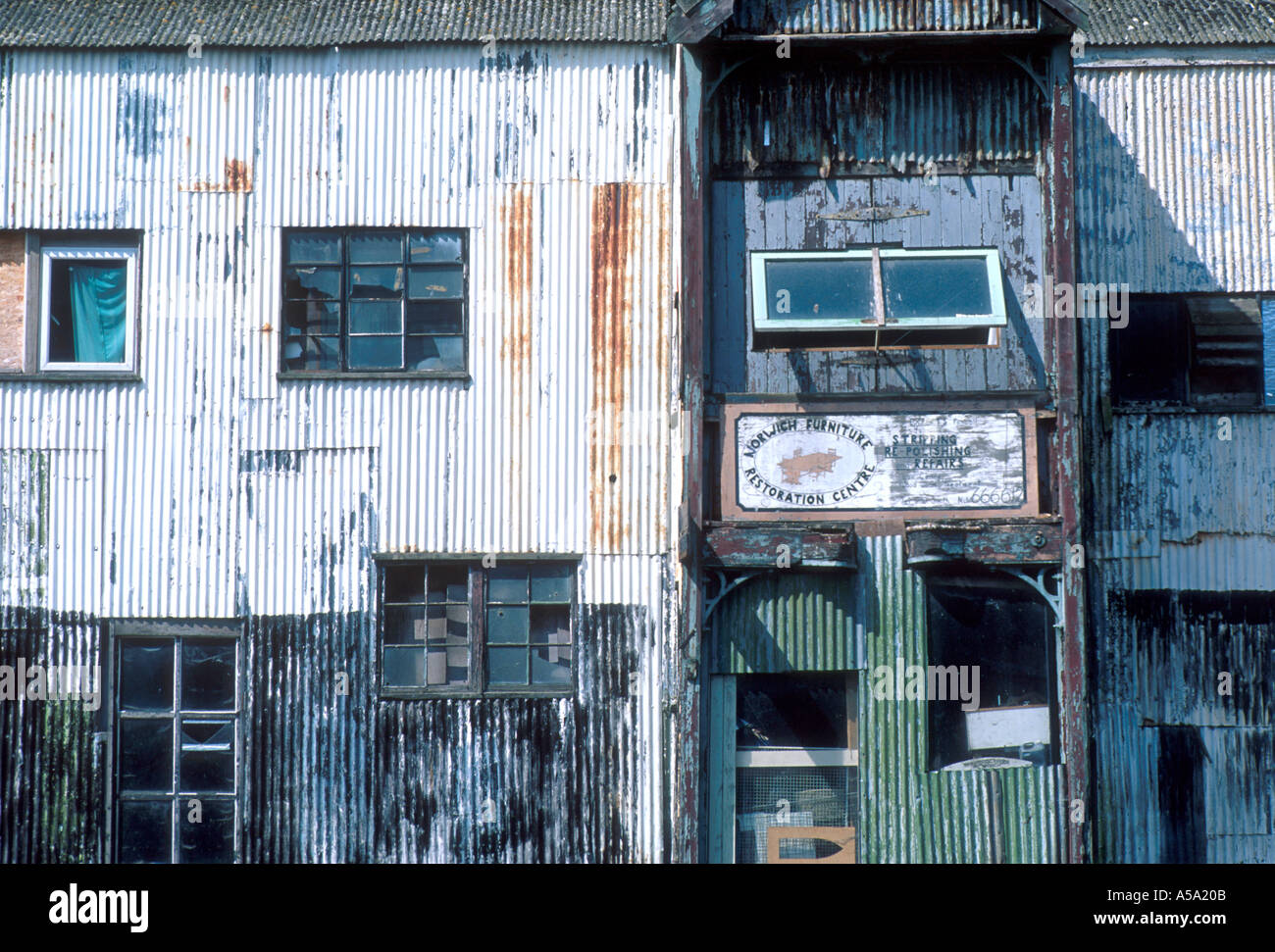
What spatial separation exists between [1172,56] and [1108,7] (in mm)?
898

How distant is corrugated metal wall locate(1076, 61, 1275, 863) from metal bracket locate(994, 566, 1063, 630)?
101 centimetres

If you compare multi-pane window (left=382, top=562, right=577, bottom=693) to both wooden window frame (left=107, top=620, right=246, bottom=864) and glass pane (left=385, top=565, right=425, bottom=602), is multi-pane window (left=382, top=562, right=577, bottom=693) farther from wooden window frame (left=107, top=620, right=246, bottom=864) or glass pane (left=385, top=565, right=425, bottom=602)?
wooden window frame (left=107, top=620, right=246, bottom=864)

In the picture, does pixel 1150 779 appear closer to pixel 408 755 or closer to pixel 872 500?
pixel 872 500

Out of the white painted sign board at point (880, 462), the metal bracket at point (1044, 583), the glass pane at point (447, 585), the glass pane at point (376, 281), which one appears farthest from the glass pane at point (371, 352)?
the metal bracket at point (1044, 583)

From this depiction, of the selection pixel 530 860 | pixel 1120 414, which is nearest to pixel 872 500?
pixel 1120 414

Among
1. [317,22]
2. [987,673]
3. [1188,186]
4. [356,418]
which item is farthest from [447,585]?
[1188,186]

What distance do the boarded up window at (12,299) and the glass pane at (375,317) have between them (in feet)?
10.3

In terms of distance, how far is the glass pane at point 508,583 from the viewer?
11.8m

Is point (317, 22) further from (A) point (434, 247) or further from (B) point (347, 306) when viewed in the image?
(B) point (347, 306)

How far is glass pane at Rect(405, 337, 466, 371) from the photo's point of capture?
1202cm

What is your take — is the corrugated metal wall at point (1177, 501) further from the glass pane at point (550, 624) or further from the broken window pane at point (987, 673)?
the glass pane at point (550, 624)

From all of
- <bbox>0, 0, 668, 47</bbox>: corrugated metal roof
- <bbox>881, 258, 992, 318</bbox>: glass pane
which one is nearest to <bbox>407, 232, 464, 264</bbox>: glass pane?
<bbox>0, 0, 668, 47</bbox>: corrugated metal roof
